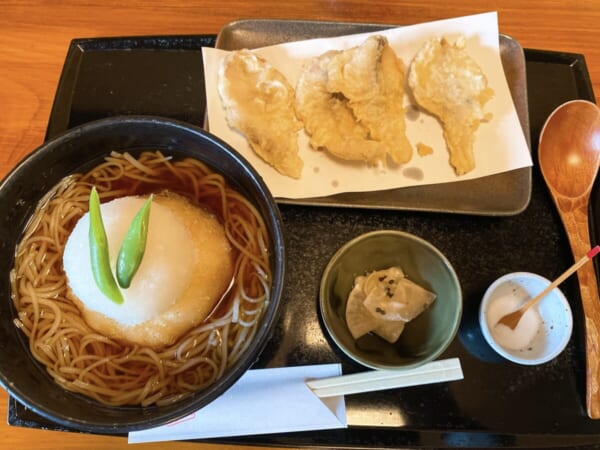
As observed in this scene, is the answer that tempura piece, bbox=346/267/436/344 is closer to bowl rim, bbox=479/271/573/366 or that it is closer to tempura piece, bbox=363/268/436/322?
tempura piece, bbox=363/268/436/322

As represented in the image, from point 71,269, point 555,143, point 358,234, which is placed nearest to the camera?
point 71,269

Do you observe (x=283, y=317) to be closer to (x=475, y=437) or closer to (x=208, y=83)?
(x=475, y=437)

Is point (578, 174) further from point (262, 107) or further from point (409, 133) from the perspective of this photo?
point (262, 107)

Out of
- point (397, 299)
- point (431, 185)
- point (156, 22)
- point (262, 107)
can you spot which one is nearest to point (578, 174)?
point (431, 185)

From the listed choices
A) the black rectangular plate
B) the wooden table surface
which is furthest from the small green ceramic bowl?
the wooden table surface

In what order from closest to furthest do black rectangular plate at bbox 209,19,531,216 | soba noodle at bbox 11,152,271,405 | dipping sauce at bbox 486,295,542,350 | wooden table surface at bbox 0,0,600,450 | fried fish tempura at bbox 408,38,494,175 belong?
soba noodle at bbox 11,152,271,405 < dipping sauce at bbox 486,295,542,350 < black rectangular plate at bbox 209,19,531,216 < fried fish tempura at bbox 408,38,494,175 < wooden table surface at bbox 0,0,600,450

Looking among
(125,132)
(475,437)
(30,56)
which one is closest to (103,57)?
(30,56)
